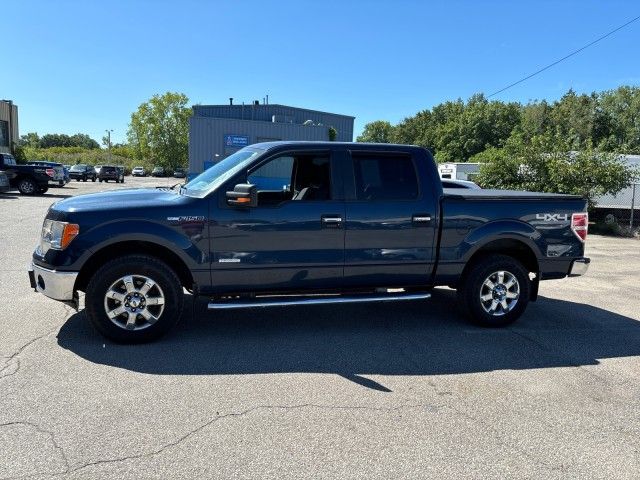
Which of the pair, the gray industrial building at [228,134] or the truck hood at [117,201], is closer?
the truck hood at [117,201]

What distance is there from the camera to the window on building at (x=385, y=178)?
5.24 m

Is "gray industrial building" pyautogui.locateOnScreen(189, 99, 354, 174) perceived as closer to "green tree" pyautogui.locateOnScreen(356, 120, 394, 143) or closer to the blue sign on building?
the blue sign on building

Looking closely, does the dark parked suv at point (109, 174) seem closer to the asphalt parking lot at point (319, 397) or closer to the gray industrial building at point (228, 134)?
the gray industrial building at point (228, 134)

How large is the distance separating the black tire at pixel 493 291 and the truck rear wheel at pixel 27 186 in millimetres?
24334

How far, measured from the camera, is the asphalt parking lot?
299 cm

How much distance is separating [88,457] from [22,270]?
5.78 m

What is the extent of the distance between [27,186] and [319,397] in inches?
990

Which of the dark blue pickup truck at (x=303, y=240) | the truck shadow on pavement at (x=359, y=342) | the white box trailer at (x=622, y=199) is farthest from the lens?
the white box trailer at (x=622, y=199)

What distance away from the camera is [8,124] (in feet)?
127

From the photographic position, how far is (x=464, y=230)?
5398mm

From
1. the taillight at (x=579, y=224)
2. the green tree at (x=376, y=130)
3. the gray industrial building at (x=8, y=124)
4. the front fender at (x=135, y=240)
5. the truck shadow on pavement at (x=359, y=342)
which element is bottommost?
the truck shadow on pavement at (x=359, y=342)

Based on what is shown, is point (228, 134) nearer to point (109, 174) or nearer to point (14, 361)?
point (109, 174)

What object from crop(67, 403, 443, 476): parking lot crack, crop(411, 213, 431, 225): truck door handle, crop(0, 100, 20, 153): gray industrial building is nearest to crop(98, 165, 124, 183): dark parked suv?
crop(0, 100, 20, 153): gray industrial building

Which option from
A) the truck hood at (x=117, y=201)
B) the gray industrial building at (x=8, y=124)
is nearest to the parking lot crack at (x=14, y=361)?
the truck hood at (x=117, y=201)
